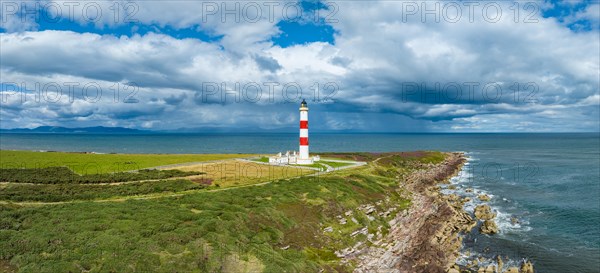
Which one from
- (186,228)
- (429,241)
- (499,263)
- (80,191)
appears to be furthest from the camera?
(80,191)

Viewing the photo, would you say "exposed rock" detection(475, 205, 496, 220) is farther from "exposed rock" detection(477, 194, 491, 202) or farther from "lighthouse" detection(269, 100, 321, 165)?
"lighthouse" detection(269, 100, 321, 165)

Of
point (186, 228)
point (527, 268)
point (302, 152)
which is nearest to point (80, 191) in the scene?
point (186, 228)

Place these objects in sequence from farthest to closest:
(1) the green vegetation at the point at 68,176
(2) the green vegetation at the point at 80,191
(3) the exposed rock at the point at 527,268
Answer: (1) the green vegetation at the point at 68,176
(2) the green vegetation at the point at 80,191
(3) the exposed rock at the point at 527,268

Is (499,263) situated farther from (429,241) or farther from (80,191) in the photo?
(80,191)

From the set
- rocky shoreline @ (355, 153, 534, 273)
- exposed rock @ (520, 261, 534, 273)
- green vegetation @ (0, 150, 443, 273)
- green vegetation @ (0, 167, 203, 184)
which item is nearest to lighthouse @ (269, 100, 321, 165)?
green vegetation @ (0, 167, 203, 184)

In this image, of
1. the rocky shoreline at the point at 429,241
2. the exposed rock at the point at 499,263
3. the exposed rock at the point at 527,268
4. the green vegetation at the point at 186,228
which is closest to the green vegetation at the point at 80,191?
the green vegetation at the point at 186,228

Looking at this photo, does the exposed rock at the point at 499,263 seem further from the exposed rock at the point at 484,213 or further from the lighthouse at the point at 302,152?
the lighthouse at the point at 302,152

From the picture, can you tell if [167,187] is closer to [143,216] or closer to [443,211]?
[143,216]
